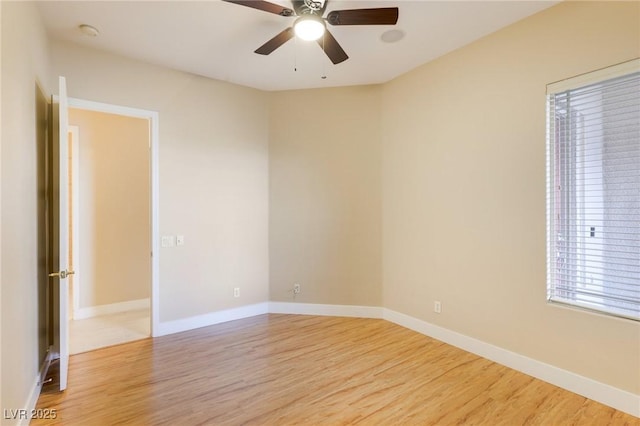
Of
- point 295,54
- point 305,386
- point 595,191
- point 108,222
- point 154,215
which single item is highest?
point 295,54

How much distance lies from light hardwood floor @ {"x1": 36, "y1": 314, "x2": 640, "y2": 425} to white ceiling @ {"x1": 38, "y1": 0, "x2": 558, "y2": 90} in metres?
3.05

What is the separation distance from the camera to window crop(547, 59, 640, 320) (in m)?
2.29

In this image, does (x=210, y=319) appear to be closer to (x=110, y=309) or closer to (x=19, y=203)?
(x=110, y=309)

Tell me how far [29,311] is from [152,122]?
2171mm

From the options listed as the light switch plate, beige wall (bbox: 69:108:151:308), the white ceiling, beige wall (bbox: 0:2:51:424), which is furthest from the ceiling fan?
beige wall (bbox: 69:108:151:308)

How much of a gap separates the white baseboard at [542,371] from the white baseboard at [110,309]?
3.87m

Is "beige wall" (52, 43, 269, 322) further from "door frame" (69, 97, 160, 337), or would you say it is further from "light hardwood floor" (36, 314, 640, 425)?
"light hardwood floor" (36, 314, 640, 425)

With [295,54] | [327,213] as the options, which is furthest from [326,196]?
[295,54]

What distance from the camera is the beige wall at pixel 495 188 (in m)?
2.40

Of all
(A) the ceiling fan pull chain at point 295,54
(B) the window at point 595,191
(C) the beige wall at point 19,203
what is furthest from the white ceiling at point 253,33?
(B) the window at point 595,191

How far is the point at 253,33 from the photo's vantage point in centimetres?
296

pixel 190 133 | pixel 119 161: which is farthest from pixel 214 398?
pixel 119 161

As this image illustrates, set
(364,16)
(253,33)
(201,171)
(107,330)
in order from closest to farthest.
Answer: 1. (364,16)
2. (253,33)
3. (107,330)
4. (201,171)

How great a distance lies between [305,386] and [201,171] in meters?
2.71
